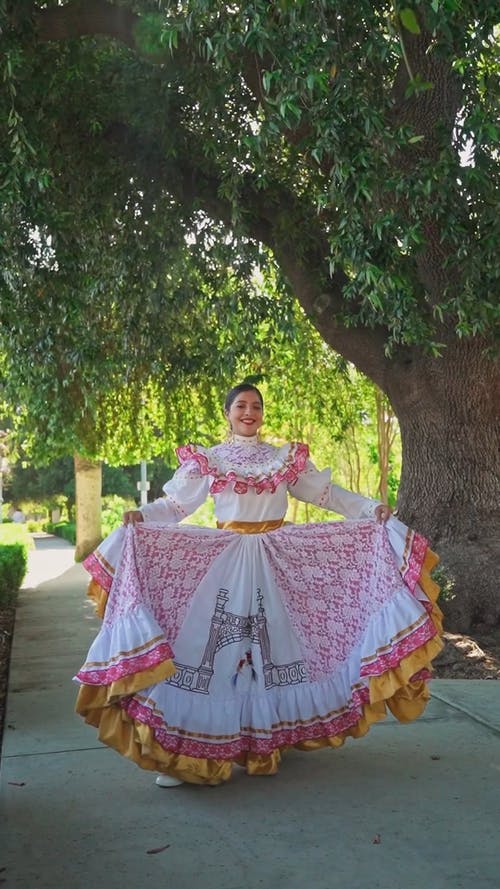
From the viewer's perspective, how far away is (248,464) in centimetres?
500

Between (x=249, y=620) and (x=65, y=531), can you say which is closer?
(x=249, y=620)

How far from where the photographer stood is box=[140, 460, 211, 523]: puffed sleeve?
4.95 m

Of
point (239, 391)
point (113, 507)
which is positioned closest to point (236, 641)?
point (239, 391)

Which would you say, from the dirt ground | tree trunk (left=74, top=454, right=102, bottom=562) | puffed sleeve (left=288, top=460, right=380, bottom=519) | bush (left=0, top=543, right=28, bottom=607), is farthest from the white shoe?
tree trunk (left=74, top=454, right=102, bottom=562)

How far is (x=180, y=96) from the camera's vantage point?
8.91 meters

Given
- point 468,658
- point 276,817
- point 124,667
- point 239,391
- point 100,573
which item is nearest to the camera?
point 276,817

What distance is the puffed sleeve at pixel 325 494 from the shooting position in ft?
16.6

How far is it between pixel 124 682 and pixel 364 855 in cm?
125

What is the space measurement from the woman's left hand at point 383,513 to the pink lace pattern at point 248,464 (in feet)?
1.46

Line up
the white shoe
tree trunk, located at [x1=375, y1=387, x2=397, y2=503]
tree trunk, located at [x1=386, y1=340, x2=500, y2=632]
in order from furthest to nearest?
tree trunk, located at [x1=375, y1=387, x2=397, y2=503], tree trunk, located at [x1=386, y1=340, x2=500, y2=632], the white shoe

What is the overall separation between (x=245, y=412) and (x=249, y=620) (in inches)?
42.2

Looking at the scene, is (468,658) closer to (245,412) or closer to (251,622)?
(251,622)

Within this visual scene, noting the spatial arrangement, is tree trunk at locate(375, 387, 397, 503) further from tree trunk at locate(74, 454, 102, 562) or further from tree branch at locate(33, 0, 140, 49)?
tree branch at locate(33, 0, 140, 49)

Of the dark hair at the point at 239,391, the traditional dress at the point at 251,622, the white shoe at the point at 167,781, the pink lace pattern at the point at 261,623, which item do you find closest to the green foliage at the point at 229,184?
the dark hair at the point at 239,391
